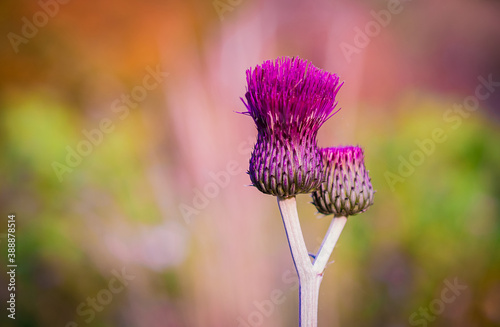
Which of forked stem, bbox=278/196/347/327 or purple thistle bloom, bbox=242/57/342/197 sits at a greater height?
purple thistle bloom, bbox=242/57/342/197

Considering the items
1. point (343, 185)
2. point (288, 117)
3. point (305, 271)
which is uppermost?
point (288, 117)

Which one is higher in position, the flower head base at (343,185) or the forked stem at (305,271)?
the flower head base at (343,185)

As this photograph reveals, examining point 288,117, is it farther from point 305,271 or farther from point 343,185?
point 305,271

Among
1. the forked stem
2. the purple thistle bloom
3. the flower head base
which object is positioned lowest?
the forked stem

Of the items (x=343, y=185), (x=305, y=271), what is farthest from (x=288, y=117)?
(x=305, y=271)

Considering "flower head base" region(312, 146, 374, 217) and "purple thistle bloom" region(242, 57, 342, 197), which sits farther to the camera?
"flower head base" region(312, 146, 374, 217)
